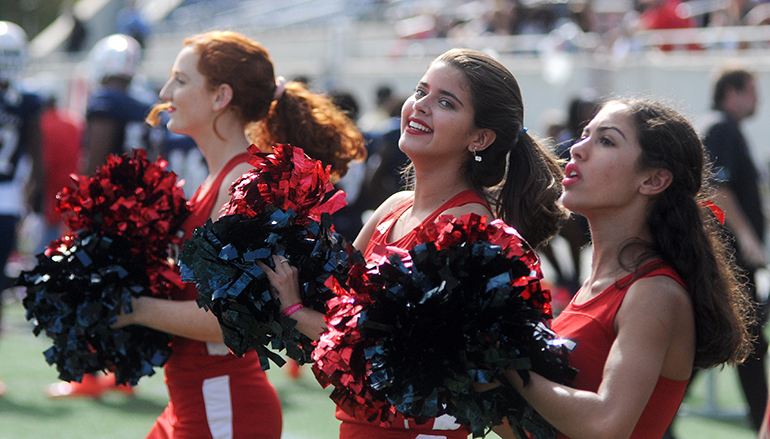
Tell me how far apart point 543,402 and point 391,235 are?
0.68 metres

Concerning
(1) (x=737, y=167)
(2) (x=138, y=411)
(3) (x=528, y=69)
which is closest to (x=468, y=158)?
(1) (x=737, y=167)

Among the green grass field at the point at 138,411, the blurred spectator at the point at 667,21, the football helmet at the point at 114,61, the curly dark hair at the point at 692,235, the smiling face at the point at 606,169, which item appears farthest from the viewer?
the blurred spectator at the point at 667,21

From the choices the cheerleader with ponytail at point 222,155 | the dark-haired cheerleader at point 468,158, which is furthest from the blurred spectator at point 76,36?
the dark-haired cheerleader at point 468,158

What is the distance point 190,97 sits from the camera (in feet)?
8.98

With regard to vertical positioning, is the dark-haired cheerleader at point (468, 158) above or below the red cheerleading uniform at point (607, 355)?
above

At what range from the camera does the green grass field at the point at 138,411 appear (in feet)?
15.1

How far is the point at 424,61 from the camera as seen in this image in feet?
42.3

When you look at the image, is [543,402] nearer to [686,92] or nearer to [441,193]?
[441,193]

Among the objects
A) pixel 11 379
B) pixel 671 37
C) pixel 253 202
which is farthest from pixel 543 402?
pixel 671 37

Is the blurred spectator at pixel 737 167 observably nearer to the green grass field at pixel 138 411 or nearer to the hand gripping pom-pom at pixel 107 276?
the green grass field at pixel 138 411

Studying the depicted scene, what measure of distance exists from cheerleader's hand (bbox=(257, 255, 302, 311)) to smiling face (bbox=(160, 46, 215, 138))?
0.87 m

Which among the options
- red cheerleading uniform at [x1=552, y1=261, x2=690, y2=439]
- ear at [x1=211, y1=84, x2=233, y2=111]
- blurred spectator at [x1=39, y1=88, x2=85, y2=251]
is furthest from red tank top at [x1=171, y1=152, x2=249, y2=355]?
blurred spectator at [x1=39, y1=88, x2=85, y2=251]

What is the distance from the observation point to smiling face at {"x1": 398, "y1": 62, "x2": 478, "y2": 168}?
2.16 meters

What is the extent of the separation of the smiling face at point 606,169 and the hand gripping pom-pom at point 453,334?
308mm
